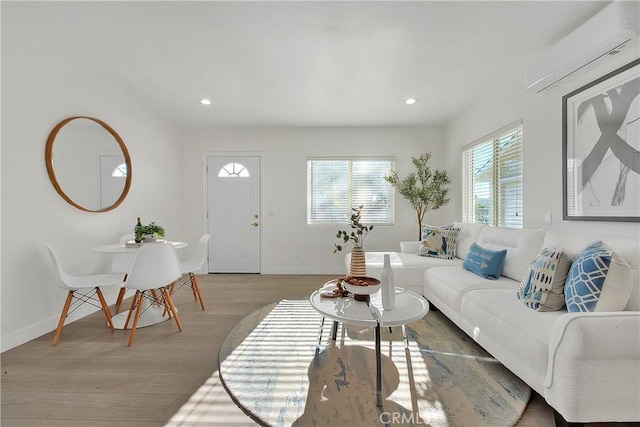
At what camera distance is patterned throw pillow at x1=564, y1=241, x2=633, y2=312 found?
144 cm

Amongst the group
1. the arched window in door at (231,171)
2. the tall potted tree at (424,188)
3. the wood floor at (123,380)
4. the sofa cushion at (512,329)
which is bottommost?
the wood floor at (123,380)

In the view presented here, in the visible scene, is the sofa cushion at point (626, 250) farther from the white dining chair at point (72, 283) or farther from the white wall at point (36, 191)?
the white wall at point (36, 191)

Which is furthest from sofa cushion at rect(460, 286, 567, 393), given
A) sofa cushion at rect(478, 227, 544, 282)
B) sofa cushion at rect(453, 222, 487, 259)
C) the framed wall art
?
sofa cushion at rect(453, 222, 487, 259)

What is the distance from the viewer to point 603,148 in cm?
202

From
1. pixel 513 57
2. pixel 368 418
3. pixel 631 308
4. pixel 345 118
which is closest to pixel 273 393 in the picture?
pixel 368 418

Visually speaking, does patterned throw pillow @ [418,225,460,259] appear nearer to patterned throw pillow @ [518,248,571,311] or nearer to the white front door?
patterned throw pillow @ [518,248,571,311]

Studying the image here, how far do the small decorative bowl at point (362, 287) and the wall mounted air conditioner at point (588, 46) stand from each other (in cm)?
214

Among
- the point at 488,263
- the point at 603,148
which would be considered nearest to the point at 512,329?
the point at 488,263

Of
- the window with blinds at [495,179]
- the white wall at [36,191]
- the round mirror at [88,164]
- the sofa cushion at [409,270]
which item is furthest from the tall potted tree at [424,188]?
the white wall at [36,191]

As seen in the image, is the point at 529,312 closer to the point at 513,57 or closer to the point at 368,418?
the point at 368,418

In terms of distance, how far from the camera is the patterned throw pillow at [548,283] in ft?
5.56

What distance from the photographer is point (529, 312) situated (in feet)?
5.49

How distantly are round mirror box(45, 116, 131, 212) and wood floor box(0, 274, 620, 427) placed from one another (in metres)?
1.26

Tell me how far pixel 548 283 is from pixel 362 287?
1155 mm
